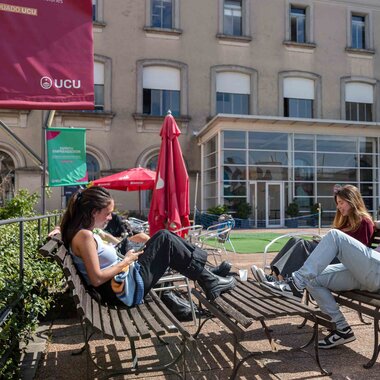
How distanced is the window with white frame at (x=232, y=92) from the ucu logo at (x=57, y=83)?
19.1 metres

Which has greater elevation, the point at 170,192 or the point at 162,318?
the point at 170,192

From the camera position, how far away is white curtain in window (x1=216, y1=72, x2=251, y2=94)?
21.2 metres

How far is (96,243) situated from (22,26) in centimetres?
163

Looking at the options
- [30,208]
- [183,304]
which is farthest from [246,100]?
[183,304]

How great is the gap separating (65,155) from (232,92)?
1606 cm

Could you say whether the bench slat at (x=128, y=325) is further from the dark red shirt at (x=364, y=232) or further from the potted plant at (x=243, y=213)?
the potted plant at (x=243, y=213)

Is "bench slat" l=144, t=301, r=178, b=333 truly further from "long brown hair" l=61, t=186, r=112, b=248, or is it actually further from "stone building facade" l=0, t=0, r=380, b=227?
"stone building facade" l=0, t=0, r=380, b=227

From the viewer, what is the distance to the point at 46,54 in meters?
2.50

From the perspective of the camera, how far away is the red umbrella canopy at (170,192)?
18.5 ft

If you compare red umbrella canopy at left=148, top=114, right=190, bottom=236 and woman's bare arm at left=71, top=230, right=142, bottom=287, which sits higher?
red umbrella canopy at left=148, top=114, right=190, bottom=236

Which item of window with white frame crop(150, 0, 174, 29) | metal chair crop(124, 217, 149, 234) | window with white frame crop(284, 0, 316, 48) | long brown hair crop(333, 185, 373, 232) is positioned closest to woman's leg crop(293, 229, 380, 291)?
long brown hair crop(333, 185, 373, 232)

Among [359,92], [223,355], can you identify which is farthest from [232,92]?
[223,355]

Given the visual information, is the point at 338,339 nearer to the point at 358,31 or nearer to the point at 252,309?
the point at 252,309

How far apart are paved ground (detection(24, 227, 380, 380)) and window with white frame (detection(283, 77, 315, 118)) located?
19.3 metres
